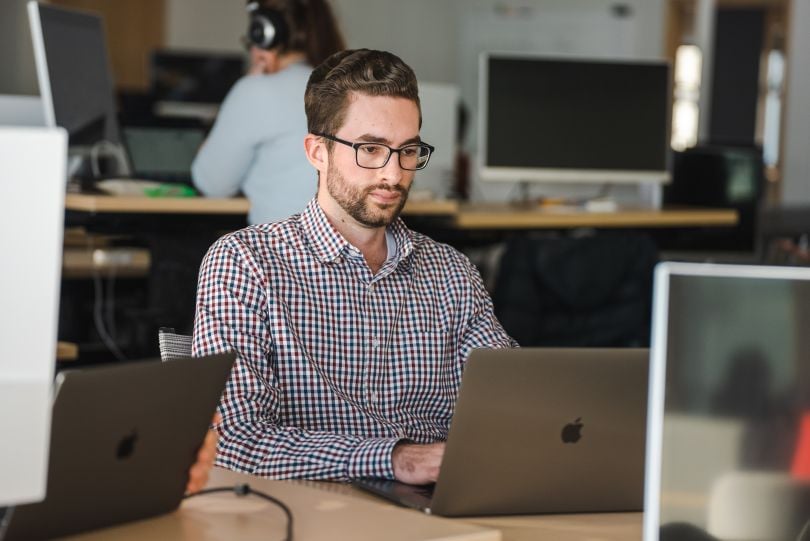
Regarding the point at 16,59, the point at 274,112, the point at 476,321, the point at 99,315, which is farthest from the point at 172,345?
the point at 16,59

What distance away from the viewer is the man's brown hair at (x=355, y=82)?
1.83m

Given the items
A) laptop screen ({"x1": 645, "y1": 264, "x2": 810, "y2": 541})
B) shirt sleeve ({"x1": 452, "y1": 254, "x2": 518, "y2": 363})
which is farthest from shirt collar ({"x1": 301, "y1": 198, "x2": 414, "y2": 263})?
laptop screen ({"x1": 645, "y1": 264, "x2": 810, "y2": 541})

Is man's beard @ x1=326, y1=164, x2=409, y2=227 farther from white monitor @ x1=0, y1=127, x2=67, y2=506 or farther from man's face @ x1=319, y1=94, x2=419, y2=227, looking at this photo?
white monitor @ x1=0, y1=127, x2=67, y2=506

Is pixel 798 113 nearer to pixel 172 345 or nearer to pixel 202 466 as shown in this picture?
pixel 172 345

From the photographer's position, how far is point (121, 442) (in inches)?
45.2

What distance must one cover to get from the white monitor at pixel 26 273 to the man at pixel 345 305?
734 mm

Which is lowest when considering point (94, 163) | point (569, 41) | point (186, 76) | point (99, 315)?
point (99, 315)

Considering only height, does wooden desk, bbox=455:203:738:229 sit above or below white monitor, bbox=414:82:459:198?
below

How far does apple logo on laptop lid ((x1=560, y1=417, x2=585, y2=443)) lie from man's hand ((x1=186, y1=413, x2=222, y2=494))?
38cm

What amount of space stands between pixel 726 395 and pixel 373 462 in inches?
24.9

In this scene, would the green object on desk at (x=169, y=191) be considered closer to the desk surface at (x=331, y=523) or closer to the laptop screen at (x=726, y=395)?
the desk surface at (x=331, y=523)

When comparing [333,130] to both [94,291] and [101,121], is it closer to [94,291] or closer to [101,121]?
[101,121]

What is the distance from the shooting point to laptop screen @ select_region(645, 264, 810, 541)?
1005 mm

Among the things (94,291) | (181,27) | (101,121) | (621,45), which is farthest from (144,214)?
(181,27)
